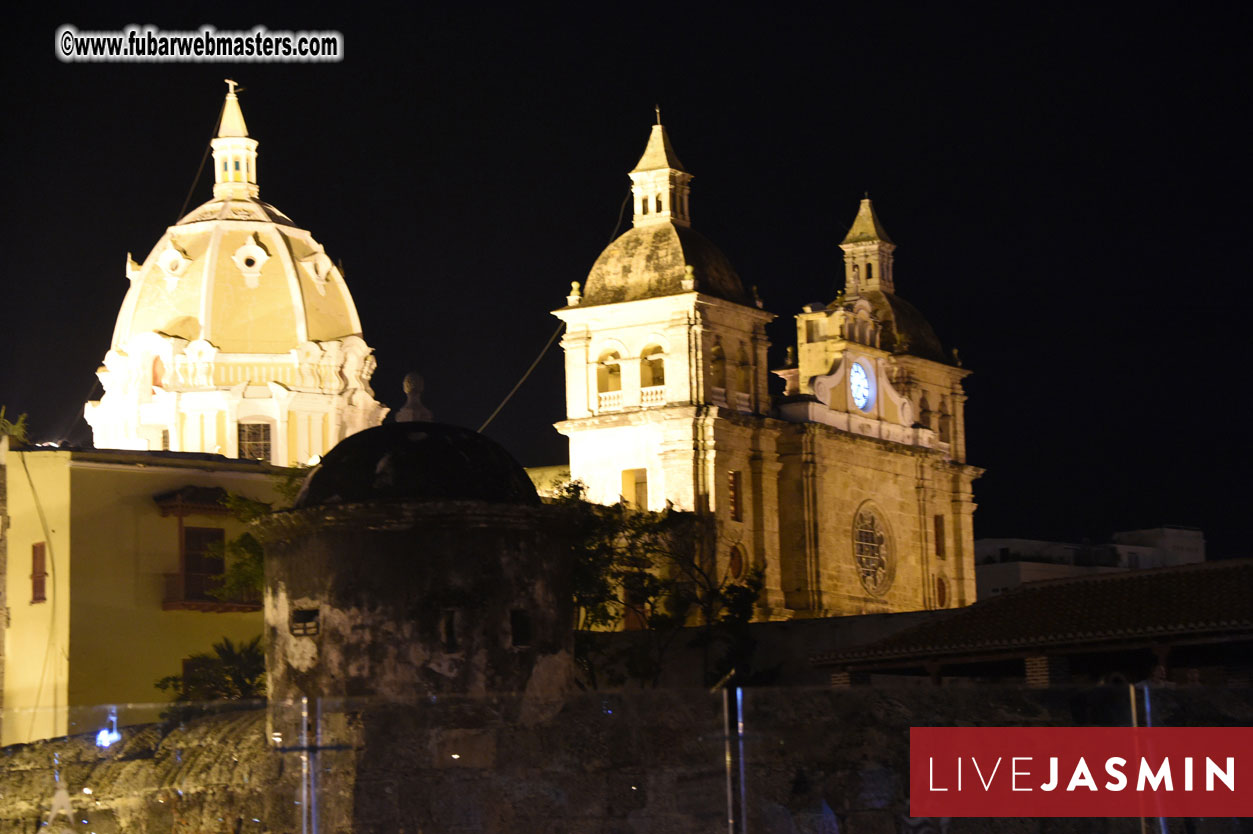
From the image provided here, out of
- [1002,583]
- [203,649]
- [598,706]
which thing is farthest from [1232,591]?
[1002,583]

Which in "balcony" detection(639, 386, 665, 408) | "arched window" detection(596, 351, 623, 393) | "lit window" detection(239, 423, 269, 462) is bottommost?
"lit window" detection(239, 423, 269, 462)

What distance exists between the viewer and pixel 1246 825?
57.8 feet

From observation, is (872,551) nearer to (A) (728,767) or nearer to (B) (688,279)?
(B) (688,279)

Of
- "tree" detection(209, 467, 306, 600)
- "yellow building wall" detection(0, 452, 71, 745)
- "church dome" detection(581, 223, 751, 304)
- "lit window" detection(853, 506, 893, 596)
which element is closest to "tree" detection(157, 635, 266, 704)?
"tree" detection(209, 467, 306, 600)

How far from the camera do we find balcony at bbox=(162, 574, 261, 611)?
39062mm

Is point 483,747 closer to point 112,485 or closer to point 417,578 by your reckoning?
point 417,578

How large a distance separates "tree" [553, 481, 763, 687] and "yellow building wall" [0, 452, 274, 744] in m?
5.92

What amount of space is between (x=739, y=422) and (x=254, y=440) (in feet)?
37.6

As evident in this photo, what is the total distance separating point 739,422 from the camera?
175 ft

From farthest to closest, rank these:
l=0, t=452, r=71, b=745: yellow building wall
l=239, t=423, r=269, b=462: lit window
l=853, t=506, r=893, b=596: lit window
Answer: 1. l=853, t=506, r=893, b=596: lit window
2. l=239, t=423, r=269, b=462: lit window
3. l=0, t=452, r=71, b=745: yellow building wall

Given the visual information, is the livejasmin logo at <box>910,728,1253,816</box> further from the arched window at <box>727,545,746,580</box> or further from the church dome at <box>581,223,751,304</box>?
the church dome at <box>581,223,751,304</box>

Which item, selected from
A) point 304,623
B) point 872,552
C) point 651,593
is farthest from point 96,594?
point 872,552

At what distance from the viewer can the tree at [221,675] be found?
33.7m

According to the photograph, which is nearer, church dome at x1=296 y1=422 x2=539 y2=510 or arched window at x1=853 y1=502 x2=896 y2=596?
church dome at x1=296 y1=422 x2=539 y2=510
